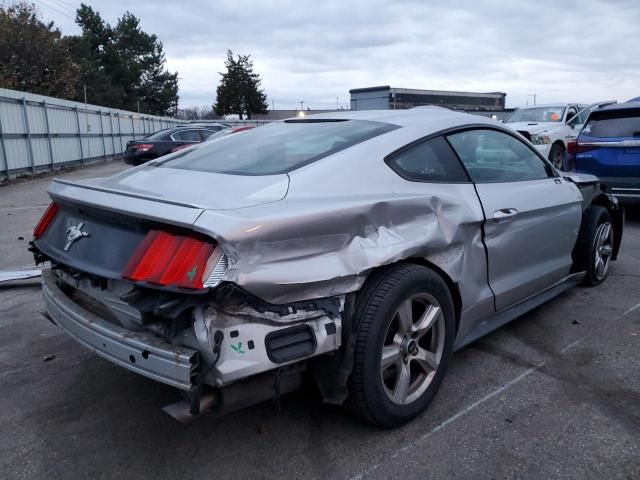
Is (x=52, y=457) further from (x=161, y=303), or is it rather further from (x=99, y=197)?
(x=99, y=197)

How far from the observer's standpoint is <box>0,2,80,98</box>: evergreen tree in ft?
103

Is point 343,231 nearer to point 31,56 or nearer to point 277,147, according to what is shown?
point 277,147

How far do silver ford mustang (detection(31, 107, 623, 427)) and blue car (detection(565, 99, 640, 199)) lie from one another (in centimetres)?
451

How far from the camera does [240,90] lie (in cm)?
6300

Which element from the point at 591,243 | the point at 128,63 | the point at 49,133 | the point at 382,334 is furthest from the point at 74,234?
the point at 128,63

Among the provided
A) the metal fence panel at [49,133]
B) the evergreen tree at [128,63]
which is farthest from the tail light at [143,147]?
the evergreen tree at [128,63]

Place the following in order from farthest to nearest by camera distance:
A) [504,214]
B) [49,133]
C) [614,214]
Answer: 1. [49,133]
2. [614,214]
3. [504,214]

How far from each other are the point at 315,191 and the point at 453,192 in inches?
37.3

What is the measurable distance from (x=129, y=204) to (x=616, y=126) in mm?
7143

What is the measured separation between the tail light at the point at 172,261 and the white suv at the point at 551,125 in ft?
34.0

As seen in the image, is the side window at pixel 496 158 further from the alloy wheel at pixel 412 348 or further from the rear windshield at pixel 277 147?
the alloy wheel at pixel 412 348

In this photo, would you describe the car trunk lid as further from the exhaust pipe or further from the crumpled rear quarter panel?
the exhaust pipe

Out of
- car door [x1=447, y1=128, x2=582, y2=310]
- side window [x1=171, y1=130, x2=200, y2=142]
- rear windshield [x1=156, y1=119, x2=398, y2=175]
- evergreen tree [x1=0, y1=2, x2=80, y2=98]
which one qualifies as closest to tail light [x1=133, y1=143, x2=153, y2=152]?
side window [x1=171, y1=130, x2=200, y2=142]

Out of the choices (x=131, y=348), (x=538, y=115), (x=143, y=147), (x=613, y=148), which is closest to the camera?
(x=131, y=348)
